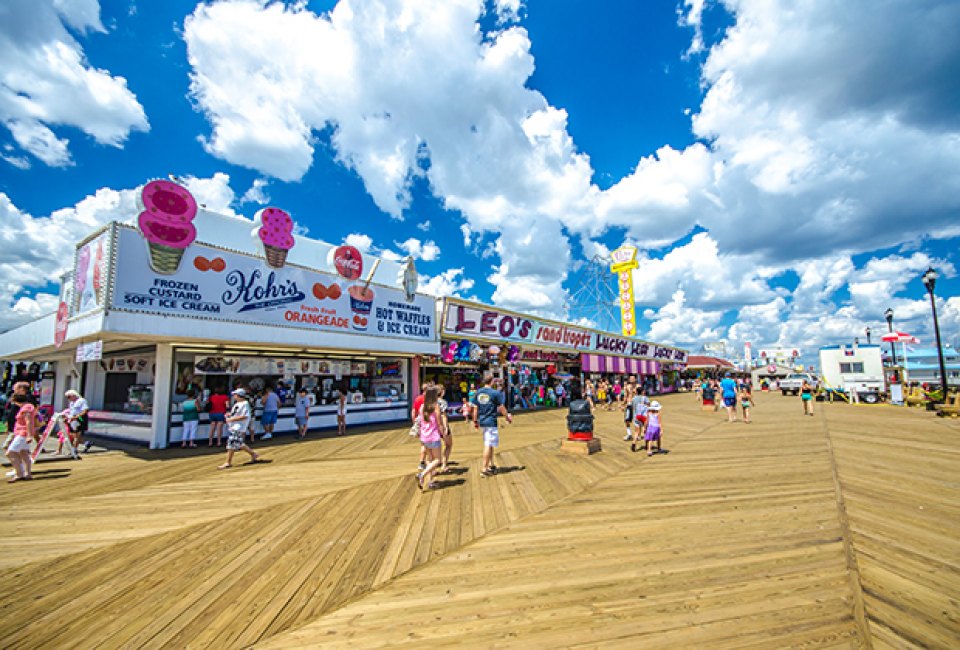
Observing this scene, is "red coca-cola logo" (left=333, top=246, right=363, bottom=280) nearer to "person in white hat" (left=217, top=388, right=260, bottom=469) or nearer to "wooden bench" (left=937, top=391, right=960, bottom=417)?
"person in white hat" (left=217, top=388, right=260, bottom=469)

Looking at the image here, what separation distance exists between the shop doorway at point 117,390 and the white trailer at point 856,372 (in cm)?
3970

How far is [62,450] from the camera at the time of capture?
11.4 meters

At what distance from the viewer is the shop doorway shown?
14894mm

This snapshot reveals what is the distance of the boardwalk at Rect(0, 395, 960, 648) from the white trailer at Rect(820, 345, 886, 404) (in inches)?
916

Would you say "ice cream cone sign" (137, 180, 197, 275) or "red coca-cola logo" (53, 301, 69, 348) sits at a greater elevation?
"ice cream cone sign" (137, 180, 197, 275)

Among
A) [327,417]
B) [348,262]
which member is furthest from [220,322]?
[327,417]

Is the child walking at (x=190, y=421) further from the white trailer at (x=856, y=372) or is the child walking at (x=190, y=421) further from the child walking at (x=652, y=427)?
the white trailer at (x=856, y=372)

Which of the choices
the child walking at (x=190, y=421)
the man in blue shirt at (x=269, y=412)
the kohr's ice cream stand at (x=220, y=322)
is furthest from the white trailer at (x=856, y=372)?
the child walking at (x=190, y=421)

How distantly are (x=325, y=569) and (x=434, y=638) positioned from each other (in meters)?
1.78

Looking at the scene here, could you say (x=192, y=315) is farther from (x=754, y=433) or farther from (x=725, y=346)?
(x=725, y=346)

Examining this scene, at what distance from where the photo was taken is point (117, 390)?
51.3ft

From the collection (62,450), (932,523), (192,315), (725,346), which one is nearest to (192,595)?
(932,523)

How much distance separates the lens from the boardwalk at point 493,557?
3.08 m

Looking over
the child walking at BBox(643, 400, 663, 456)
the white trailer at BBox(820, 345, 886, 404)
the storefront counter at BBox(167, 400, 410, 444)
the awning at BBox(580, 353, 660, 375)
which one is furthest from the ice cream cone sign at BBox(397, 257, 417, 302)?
the white trailer at BBox(820, 345, 886, 404)
